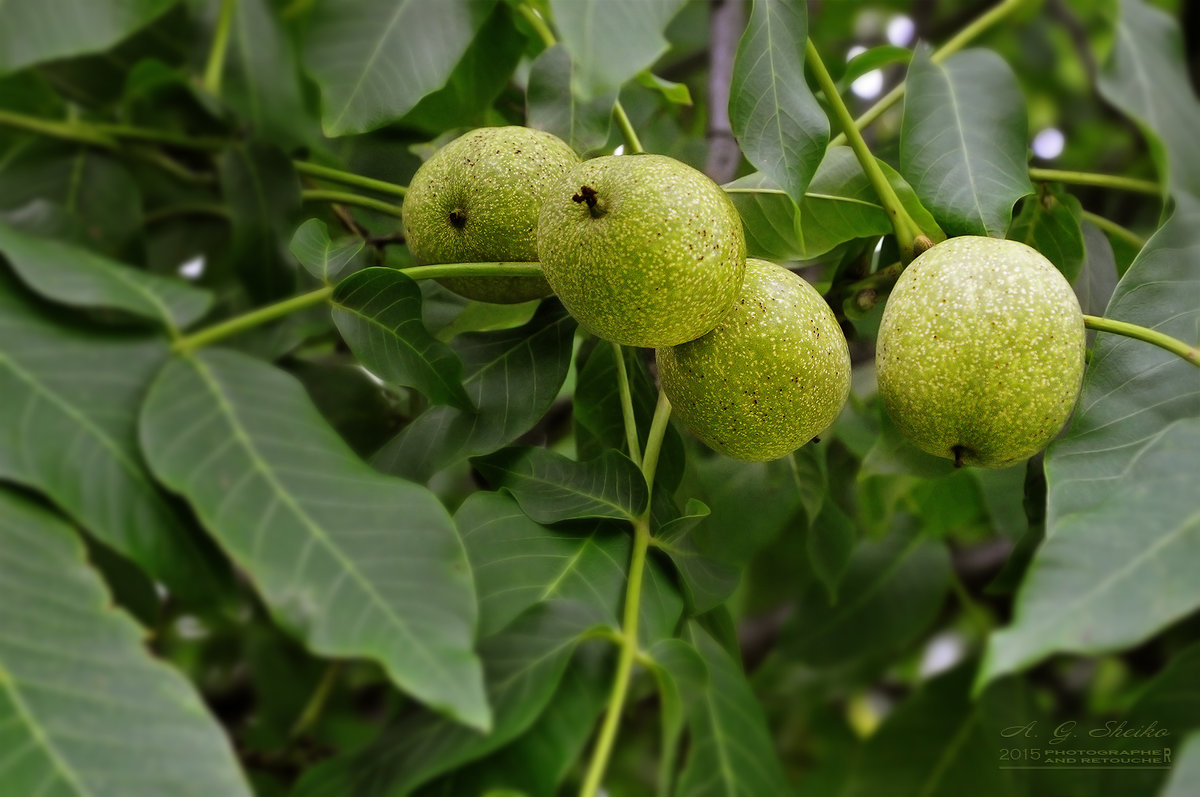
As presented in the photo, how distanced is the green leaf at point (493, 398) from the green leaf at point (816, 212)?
217 millimetres

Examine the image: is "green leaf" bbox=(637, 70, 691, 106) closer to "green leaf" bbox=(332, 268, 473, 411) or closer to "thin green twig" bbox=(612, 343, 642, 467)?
"thin green twig" bbox=(612, 343, 642, 467)

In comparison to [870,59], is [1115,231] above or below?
below

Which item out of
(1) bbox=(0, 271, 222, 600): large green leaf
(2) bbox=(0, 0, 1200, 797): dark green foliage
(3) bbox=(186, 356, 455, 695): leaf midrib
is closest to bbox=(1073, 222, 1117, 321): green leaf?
(2) bbox=(0, 0, 1200, 797): dark green foliage

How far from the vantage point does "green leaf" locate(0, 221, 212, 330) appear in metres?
0.76

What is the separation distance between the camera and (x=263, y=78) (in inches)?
44.9

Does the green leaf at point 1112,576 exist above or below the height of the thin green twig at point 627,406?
above

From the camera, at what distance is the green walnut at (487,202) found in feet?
3.24

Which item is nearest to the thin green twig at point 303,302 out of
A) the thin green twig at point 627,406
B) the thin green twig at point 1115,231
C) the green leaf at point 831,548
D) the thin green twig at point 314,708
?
the thin green twig at point 627,406

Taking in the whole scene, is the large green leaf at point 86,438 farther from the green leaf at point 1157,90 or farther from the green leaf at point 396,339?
the green leaf at point 1157,90

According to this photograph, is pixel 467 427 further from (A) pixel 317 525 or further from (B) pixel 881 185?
(B) pixel 881 185

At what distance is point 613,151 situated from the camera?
3.97ft

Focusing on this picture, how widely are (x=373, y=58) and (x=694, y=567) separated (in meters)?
0.56

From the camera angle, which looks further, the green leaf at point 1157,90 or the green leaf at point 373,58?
the green leaf at point 373,58

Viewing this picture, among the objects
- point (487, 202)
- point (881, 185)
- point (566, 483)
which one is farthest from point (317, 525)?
point (881, 185)
